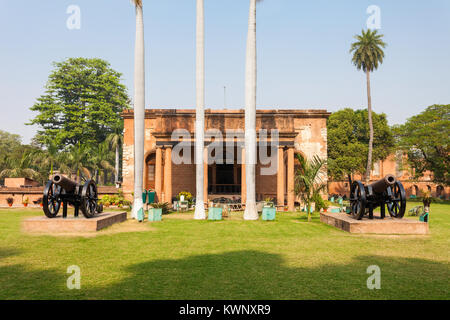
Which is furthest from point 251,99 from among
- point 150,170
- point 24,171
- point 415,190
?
point 415,190

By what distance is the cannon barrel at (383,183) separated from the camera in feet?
38.5

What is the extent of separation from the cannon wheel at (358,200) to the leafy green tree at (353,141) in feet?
94.8

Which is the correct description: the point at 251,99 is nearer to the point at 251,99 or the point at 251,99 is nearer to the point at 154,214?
the point at 251,99

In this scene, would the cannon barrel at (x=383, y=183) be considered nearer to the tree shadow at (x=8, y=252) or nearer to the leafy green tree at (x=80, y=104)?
the tree shadow at (x=8, y=252)

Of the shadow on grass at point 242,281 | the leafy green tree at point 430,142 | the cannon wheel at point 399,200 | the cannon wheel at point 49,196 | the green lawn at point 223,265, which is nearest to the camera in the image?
the shadow on grass at point 242,281

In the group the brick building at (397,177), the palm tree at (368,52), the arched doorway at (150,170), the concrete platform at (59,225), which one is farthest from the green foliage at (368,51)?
the concrete platform at (59,225)

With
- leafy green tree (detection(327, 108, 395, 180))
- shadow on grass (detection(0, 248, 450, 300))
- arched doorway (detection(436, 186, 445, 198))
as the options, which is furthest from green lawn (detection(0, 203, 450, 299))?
arched doorway (detection(436, 186, 445, 198))

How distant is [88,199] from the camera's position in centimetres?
1355

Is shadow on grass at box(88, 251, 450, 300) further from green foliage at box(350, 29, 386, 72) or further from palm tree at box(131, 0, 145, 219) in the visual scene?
green foliage at box(350, 29, 386, 72)

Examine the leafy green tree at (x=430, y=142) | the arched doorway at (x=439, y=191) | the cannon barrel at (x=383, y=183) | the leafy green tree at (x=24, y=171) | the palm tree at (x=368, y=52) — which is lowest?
the arched doorway at (x=439, y=191)

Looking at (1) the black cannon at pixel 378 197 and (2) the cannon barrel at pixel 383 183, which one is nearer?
(2) the cannon barrel at pixel 383 183

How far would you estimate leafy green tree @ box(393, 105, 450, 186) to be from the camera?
1501 inches

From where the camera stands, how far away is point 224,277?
642 cm

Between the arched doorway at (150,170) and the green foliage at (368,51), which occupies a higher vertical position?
the green foliage at (368,51)
